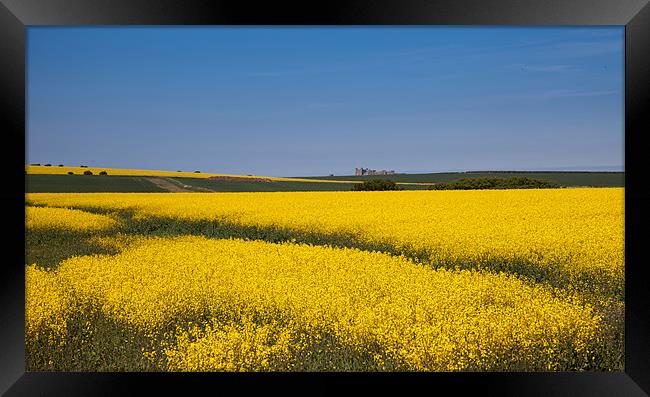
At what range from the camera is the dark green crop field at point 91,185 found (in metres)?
21.2

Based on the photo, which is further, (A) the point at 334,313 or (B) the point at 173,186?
(B) the point at 173,186

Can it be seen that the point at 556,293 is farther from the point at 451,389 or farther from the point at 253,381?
the point at 253,381

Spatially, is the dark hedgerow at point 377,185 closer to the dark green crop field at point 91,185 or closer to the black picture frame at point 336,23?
the dark green crop field at point 91,185

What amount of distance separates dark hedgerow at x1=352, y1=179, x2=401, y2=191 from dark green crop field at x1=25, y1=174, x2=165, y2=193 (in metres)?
8.53

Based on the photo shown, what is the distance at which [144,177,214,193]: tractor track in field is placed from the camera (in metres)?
22.4

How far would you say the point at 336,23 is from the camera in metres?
4.53

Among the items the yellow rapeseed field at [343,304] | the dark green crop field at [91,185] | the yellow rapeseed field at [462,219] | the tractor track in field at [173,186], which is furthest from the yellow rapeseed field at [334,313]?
the dark green crop field at [91,185]

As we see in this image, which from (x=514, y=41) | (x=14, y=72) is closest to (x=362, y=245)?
(x=514, y=41)

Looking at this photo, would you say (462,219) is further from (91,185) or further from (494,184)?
(91,185)

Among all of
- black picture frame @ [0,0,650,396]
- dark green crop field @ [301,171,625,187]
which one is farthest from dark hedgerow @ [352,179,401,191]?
black picture frame @ [0,0,650,396]

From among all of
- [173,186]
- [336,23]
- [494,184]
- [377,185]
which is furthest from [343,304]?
[173,186]

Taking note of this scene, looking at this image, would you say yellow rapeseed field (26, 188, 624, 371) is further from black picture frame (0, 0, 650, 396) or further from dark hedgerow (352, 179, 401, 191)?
dark hedgerow (352, 179, 401, 191)

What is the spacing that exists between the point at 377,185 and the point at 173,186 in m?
9.49

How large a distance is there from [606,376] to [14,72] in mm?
5540
